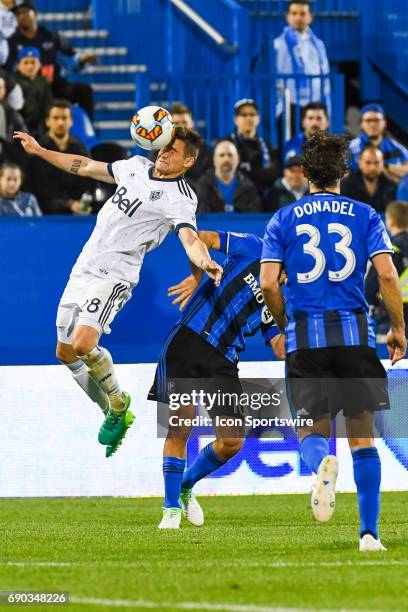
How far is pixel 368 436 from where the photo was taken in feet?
23.8

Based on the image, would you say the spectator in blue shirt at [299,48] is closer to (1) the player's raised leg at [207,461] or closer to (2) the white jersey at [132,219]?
(2) the white jersey at [132,219]

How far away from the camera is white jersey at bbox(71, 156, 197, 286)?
937 cm

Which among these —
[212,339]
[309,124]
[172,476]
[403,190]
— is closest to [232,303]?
[212,339]

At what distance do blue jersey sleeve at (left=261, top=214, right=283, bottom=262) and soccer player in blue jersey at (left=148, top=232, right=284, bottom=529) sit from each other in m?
1.55

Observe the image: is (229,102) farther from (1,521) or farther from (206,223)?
(1,521)

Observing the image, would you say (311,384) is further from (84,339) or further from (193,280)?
(84,339)

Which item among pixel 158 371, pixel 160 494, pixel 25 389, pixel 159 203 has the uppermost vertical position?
pixel 159 203

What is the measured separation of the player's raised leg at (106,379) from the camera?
955 centimetres

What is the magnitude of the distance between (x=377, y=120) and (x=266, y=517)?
7.19m

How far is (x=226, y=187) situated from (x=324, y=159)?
26.1 ft

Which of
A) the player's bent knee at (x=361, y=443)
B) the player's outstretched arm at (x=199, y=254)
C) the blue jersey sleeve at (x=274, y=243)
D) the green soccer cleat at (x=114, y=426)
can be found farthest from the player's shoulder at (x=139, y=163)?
the player's bent knee at (x=361, y=443)

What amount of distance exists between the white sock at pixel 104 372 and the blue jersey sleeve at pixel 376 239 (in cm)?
297

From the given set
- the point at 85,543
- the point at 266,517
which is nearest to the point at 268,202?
the point at 266,517

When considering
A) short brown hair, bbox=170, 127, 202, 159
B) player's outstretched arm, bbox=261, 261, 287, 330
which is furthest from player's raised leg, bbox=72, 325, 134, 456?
player's outstretched arm, bbox=261, 261, 287, 330
